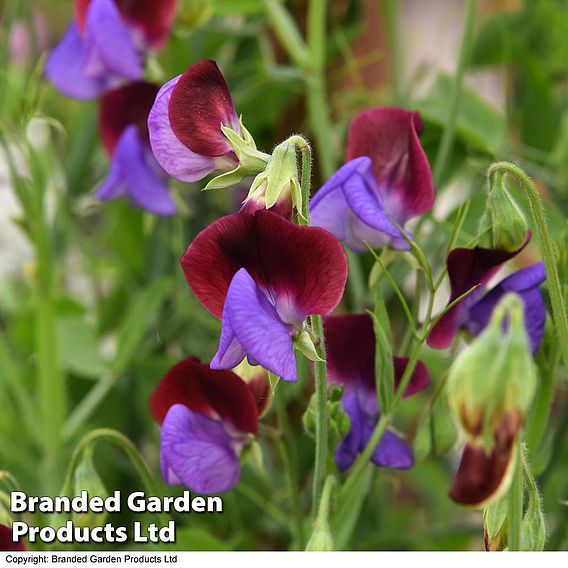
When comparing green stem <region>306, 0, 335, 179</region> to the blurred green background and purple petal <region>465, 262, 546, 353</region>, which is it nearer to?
the blurred green background

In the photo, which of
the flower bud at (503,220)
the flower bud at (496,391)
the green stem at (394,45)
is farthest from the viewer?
the green stem at (394,45)

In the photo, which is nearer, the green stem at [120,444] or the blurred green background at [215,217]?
the green stem at [120,444]

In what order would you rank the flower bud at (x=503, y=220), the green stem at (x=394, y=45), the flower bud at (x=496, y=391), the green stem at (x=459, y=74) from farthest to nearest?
the green stem at (x=394, y=45), the green stem at (x=459, y=74), the flower bud at (x=503, y=220), the flower bud at (x=496, y=391)

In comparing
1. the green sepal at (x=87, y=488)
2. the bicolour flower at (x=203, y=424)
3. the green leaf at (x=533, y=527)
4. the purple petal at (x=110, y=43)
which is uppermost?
the purple petal at (x=110, y=43)

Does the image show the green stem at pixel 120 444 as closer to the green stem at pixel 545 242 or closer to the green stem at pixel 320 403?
the green stem at pixel 320 403

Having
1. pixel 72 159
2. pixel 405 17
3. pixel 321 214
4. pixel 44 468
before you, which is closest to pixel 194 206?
pixel 72 159

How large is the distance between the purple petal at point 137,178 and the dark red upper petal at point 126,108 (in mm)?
16

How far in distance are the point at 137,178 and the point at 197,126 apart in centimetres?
24

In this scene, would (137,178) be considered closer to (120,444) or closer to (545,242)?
(120,444)

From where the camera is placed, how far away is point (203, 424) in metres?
0.40

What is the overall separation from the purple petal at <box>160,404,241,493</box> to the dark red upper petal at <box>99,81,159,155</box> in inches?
10.1

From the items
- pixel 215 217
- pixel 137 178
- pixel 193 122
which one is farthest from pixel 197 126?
pixel 215 217

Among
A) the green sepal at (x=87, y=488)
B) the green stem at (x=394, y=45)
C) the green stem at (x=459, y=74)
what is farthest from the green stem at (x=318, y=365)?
the green stem at (x=394, y=45)

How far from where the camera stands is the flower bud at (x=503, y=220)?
1.18ft
